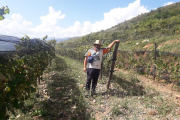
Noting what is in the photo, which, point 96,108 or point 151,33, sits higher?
point 151,33

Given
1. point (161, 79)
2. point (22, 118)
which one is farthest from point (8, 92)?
point (161, 79)

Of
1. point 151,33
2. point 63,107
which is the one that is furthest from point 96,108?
point 151,33

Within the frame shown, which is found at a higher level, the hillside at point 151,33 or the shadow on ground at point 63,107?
the hillside at point 151,33

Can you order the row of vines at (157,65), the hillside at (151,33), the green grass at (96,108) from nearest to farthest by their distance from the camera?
the green grass at (96,108) < the row of vines at (157,65) < the hillside at (151,33)

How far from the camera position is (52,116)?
2807 millimetres

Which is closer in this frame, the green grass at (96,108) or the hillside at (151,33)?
the green grass at (96,108)

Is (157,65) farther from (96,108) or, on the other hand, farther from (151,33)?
(151,33)

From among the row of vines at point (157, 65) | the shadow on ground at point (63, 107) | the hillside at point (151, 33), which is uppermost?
the hillside at point (151, 33)

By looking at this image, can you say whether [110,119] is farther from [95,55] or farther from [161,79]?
[161,79]

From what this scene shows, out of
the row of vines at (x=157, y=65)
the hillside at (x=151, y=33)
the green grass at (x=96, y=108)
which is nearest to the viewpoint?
the green grass at (x=96, y=108)

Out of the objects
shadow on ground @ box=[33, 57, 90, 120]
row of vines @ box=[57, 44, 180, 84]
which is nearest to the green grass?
shadow on ground @ box=[33, 57, 90, 120]

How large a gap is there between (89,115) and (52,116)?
82cm

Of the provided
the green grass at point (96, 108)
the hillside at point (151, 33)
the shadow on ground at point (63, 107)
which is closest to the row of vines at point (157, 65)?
the hillside at point (151, 33)

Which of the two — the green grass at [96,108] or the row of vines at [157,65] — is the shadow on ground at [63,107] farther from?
the row of vines at [157,65]
